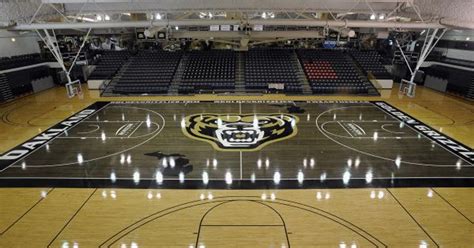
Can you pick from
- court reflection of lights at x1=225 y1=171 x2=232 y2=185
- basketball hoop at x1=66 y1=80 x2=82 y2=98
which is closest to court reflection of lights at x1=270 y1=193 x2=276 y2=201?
court reflection of lights at x1=225 y1=171 x2=232 y2=185

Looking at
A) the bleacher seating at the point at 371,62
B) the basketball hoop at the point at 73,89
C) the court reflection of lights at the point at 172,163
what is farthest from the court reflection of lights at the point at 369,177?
the basketball hoop at the point at 73,89

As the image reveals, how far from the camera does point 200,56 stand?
27250mm

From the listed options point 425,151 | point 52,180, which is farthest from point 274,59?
point 52,180

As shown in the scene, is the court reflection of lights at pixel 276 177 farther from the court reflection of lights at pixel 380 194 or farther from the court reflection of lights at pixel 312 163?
the court reflection of lights at pixel 380 194

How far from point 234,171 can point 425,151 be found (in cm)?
875

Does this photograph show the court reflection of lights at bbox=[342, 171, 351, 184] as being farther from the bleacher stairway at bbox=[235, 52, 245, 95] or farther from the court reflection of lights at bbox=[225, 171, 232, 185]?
the bleacher stairway at bbox=[235, 52, 245, 95]

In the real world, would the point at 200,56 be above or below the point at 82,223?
above

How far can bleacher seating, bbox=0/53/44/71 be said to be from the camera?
69.8 ft

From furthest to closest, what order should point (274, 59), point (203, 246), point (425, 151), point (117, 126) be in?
point (274, 59), point (117, 126), point (425, 151), point (203, 246)

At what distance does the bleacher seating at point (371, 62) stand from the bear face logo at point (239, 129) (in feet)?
40.2

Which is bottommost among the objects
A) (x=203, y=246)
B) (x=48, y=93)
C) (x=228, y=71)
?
(x=203, y=246)

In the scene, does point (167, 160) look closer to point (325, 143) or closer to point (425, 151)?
point (325, 143)

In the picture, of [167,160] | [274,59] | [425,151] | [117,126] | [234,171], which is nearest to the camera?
[234,171]

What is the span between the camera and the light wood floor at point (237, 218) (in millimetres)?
7312
